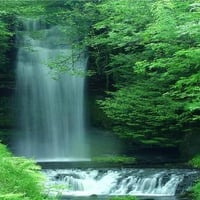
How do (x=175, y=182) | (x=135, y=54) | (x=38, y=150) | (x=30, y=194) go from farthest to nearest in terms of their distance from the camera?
(x=38, y=150), (x=135, y=54), (x=175, y=182), (x=30, y=194)

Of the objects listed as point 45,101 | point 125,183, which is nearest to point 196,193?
point 125,183

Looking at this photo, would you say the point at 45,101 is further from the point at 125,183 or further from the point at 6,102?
the point at 125,183

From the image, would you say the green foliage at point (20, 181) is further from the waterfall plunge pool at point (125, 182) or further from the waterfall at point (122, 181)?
the waterfall at point (122, 181)

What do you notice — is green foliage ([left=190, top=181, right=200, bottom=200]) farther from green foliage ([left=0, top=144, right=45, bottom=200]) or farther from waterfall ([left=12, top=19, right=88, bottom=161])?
waterfall ([left=12, top=19, right=88, bottom=161])

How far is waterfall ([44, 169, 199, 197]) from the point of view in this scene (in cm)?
1367

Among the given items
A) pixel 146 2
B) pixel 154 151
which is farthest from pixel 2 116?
pixel 146 2

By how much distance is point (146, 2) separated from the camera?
16156 mm

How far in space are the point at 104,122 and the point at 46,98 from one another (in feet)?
9.61

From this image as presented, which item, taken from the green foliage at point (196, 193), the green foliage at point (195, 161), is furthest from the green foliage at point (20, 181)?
the green foliage at point (195, 161)

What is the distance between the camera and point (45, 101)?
72.5 feet

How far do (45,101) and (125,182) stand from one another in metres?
9.07

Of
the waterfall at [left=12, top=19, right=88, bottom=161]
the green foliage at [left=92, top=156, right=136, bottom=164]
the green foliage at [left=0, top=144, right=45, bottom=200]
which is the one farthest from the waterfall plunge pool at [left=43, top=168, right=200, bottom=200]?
the waterfall at [left=12, top=19, right=88, bottom=161]

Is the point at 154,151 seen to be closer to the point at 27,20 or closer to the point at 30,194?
the point at 27,20

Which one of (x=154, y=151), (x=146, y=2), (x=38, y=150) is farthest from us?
(x=38, y=150)
